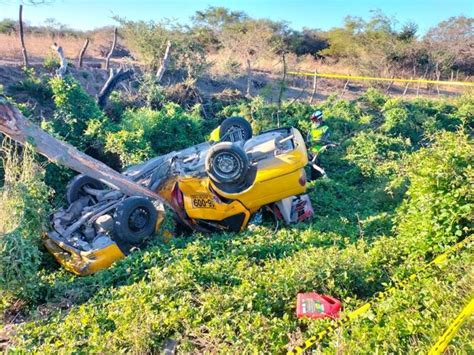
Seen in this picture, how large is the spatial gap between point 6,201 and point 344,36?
3129cm

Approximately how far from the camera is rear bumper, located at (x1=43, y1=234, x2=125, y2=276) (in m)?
6.39

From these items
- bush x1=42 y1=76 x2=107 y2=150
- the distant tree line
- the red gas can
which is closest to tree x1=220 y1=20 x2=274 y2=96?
the distant tree line

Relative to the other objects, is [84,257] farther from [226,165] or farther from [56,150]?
[226,165]

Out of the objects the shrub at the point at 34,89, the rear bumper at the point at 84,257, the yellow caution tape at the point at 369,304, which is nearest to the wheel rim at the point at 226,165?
the rear bumper at the point at 84,257

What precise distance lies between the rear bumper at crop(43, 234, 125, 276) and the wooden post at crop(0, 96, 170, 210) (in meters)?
1.12

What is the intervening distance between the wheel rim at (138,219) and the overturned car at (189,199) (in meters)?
0.02

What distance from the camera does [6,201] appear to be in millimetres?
5922

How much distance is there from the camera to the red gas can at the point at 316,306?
15.6 feet

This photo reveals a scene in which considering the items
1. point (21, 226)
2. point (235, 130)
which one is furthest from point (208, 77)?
point (21, 226)

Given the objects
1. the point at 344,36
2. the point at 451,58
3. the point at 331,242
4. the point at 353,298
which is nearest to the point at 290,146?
the point at 331,242

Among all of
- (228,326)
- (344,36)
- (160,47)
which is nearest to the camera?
(228,326)

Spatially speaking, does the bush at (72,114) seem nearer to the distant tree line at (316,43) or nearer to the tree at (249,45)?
A: the distant tree line at (316,43)

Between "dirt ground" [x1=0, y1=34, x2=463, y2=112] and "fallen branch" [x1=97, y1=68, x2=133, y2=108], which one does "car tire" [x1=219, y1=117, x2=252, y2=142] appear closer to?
"fallen branch" [x1=97, y1=68, x2=133, y2=108]

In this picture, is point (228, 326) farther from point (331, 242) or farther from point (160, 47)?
point (160, 47)
